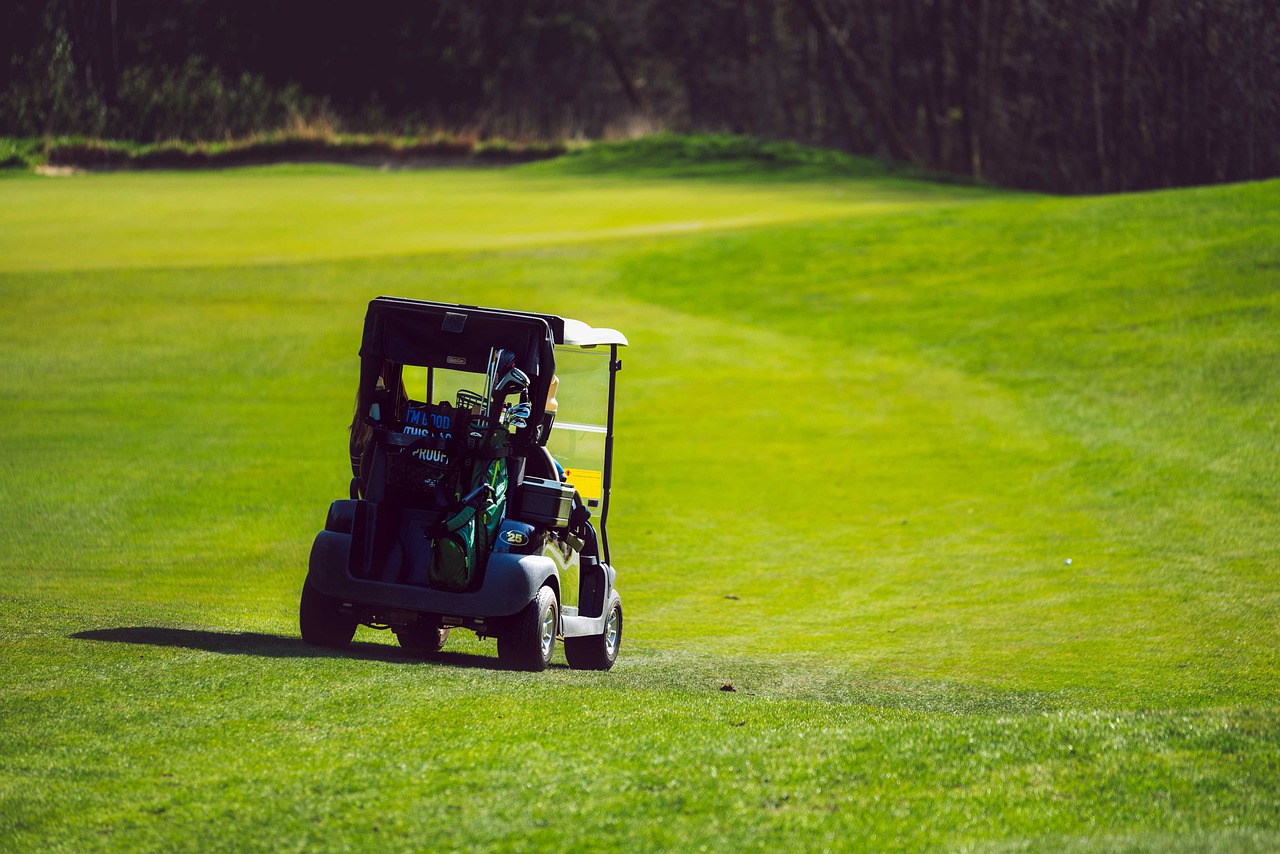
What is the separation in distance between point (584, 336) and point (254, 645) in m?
2.43

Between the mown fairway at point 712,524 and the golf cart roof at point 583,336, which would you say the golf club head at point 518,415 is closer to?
the golf cart roof at point 583,336

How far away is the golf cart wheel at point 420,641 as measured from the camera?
25.6 ft

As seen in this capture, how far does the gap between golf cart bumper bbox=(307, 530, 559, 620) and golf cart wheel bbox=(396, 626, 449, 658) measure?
0.61 meters

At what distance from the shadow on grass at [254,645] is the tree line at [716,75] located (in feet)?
120

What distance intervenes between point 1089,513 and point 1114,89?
37.6m

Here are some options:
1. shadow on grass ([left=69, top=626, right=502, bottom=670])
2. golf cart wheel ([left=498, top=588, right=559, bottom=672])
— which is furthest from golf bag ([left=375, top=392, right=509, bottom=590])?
shadow on grass ([left=69, top=626, right=502, bottom=670])

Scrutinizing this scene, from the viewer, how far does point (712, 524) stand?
497 inches

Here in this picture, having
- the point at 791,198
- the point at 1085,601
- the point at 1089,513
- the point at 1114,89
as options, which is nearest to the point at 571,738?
the point at 1085,601

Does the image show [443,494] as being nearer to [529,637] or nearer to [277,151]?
[529,637]

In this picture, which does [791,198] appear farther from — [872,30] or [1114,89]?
[872,30]

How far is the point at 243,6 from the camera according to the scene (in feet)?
163

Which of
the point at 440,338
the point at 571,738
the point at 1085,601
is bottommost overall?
the point at 1085,601

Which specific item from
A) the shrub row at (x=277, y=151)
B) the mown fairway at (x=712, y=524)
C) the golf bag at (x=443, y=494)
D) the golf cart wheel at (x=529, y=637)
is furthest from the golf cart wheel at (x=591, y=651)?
the shrub row at (x=277, y=151)

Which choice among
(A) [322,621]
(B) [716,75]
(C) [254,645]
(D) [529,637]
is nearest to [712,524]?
(D) [529,637]
